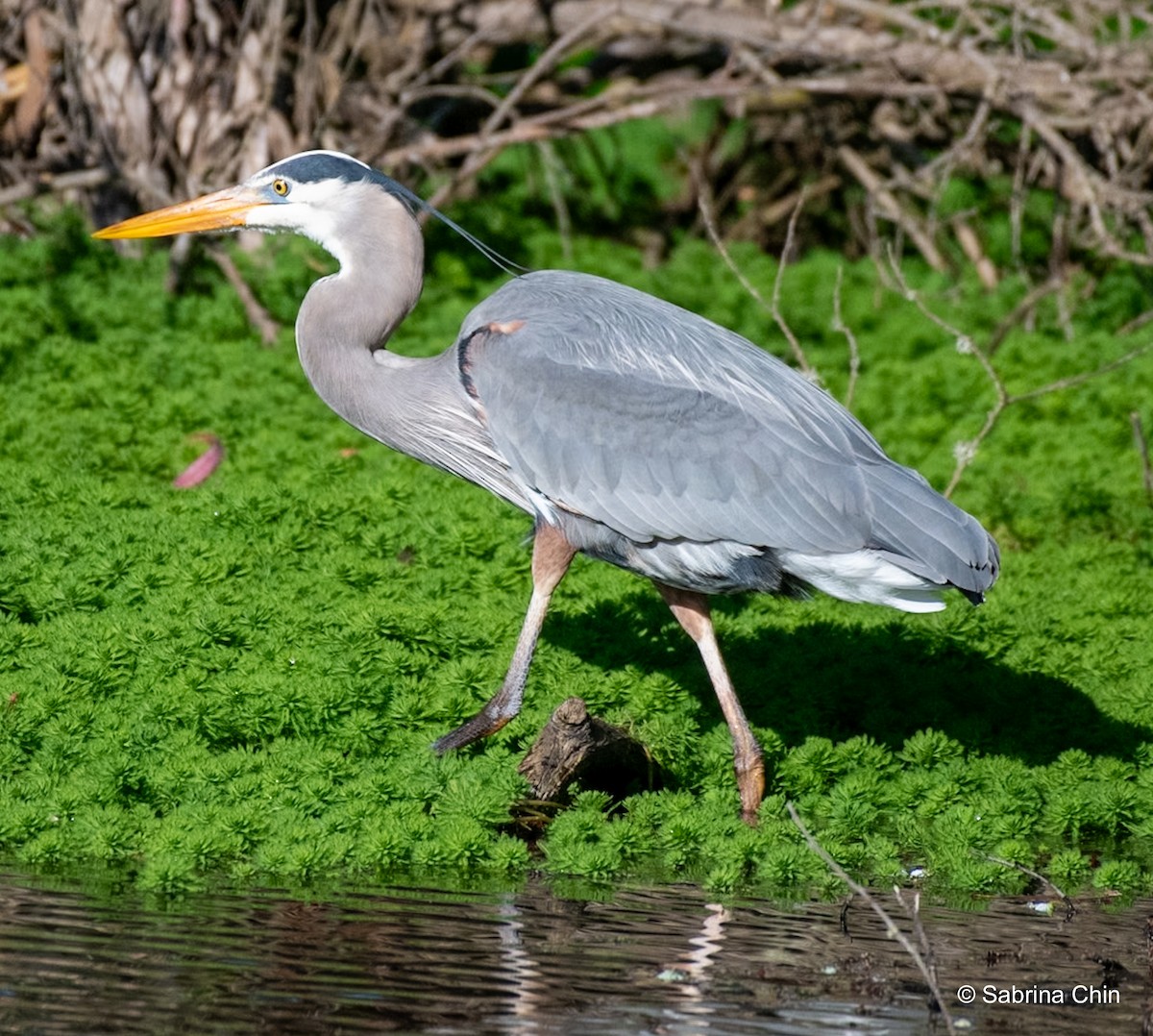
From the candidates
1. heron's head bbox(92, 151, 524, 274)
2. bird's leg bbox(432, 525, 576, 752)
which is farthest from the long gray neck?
bird's leg bbox(432, 525, 576, 752)

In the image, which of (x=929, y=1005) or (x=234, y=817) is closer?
(x=929, y=1005)

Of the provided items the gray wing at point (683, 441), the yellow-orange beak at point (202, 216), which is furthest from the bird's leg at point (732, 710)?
the yellow-orange beak at point (202, 216)

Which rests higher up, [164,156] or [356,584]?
[164,156]

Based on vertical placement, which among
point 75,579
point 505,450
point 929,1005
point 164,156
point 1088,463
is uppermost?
point 164,156

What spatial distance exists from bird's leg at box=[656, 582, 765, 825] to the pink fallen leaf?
9.88 feet

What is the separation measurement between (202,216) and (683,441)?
2.01m

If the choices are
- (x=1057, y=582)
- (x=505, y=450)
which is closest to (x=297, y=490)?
(x=505, y=450)

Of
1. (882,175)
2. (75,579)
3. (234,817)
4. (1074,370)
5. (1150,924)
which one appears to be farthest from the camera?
(882,175)

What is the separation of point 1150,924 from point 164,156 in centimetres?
837

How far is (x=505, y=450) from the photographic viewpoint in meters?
5.96

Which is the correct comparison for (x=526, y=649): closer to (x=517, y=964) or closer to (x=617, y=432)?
(x=617, y=432)

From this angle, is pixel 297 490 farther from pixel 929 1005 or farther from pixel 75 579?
pixel 929 1005

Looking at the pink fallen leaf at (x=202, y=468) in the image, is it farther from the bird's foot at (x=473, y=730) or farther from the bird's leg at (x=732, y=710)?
the bird's leg at (x=732, y=710)

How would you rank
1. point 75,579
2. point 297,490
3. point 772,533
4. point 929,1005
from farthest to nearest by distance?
point 297,490
point 75,579
point 772,533
point 929,1005
